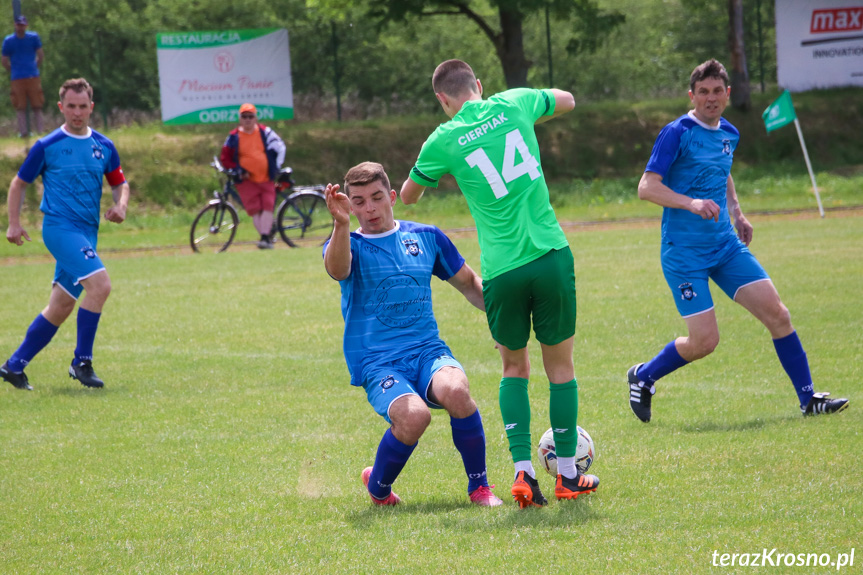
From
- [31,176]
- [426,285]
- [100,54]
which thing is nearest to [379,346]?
[426,285]

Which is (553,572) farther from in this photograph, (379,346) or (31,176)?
(31,176)

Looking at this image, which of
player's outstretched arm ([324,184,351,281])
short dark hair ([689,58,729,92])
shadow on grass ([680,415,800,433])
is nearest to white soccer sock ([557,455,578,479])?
player's outstretched arm ([324,184,351,281])

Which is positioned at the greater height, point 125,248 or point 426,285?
point 426,285

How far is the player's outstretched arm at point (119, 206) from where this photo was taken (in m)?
8.09

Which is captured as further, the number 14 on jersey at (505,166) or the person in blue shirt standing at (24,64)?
the person in blue shirt standing at (24,64)

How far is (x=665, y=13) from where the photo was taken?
47594mm

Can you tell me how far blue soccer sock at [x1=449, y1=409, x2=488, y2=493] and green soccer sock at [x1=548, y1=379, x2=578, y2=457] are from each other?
1.23ft

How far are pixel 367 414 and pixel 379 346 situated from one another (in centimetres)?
210

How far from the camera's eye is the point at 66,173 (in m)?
8.09

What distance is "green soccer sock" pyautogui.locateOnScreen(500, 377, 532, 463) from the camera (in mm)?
4727

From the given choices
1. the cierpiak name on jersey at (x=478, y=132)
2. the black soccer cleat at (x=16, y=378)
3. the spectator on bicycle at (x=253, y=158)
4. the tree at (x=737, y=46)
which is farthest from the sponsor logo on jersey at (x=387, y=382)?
the tree at (x=737, y=46)

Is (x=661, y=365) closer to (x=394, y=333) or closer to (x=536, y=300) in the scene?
(x=536, y=300)

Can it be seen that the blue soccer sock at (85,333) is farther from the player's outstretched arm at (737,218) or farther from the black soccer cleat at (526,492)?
the player's outstretched arm at (737,218)

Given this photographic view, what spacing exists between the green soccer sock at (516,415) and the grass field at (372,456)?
0.98ft
